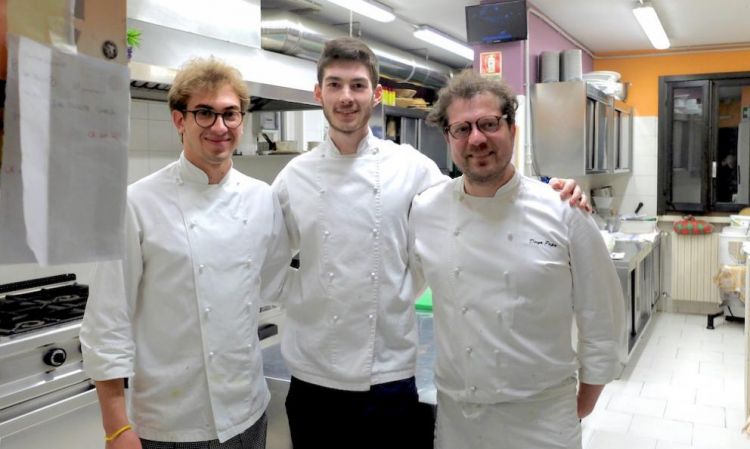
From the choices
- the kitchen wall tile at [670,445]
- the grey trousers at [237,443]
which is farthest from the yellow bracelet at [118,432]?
the kitchen wall tile at [670,445]

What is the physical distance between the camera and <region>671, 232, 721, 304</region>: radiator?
22.1ft

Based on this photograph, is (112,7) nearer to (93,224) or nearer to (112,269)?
(93,224)

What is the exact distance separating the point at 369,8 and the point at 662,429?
136 inches

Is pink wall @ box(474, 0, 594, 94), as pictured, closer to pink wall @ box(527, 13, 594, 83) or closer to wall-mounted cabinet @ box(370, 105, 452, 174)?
pink wall @ box(527, 13, 594, 83)

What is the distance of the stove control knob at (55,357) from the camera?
7.40 ft

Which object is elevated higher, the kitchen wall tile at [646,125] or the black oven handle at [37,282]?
the kitchen wall tile at [646,125]

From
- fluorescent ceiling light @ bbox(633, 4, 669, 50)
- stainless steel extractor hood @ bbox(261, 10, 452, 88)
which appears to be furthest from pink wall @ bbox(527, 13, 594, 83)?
stainless steel extractor hood @ bbox(261, 10, 452, 88)

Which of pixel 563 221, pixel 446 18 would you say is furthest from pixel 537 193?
pixel 446 18

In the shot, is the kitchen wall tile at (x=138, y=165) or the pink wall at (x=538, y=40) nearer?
the kitchen wall tile at (x=138, y=165)

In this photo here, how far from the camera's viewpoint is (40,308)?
2465mm

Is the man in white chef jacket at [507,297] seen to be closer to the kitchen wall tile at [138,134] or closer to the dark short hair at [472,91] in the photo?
the dark short hair at [472,91]

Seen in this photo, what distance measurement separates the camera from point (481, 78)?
1635 millimetres

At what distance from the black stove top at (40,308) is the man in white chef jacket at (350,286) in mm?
1102

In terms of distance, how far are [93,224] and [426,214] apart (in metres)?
1.21
